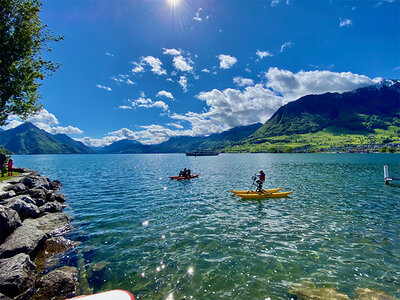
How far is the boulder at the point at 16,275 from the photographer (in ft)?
28.4

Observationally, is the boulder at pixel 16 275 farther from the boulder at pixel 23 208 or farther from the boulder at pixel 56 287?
the boulder at pixel 23 208

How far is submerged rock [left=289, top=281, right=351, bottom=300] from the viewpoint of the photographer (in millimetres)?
8578

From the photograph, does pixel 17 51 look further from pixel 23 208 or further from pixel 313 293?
pixel 313 293

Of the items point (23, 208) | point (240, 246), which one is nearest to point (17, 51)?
point (23, 208)

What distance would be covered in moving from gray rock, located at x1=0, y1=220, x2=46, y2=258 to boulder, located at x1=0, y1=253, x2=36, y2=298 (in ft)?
4.42

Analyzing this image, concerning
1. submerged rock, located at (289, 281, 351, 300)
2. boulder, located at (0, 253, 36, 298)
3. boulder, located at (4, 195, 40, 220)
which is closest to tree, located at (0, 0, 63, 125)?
boulder, located at (4, 195, 40, 220)

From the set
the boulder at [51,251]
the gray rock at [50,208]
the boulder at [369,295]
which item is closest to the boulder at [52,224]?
the gray rock at [50,208]

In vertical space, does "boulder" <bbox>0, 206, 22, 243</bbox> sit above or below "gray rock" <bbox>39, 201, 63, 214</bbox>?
above

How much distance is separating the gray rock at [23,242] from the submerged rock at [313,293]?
15296 millimetres

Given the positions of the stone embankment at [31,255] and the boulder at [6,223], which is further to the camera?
the boulder at [6,223]

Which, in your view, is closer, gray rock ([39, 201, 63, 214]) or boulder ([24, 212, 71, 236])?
boulder ([24, 212, 71, 236])

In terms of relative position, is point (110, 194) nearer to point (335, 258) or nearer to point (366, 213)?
point (335, 258)

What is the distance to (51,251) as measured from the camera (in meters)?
13.2

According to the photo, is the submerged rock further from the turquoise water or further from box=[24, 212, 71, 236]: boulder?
box=[24, 212, 71, 236]: boulder
